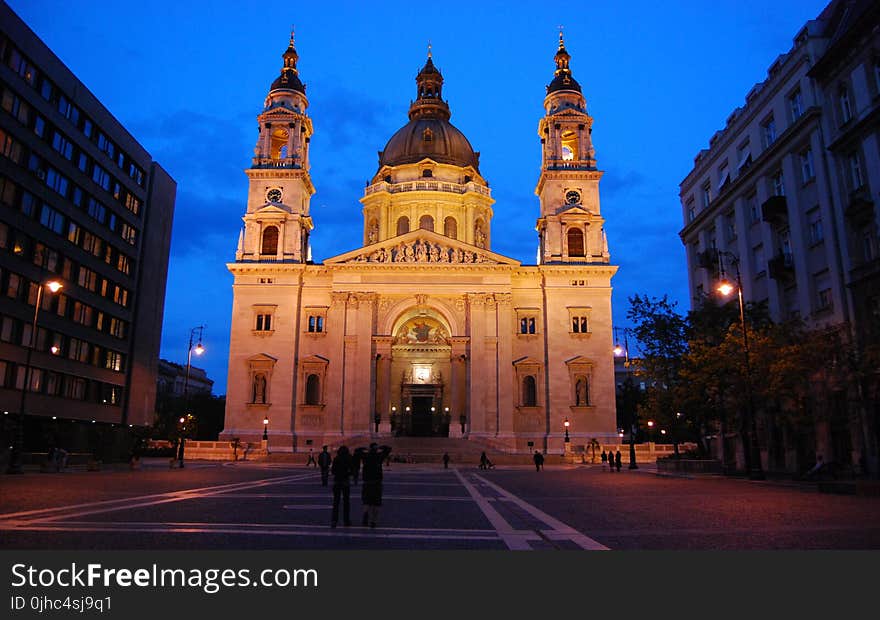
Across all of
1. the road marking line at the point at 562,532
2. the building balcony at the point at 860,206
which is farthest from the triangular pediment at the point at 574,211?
the road marking line at the point at 562,532

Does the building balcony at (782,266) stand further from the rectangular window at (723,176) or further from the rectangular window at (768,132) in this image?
the rectangular window at (723,176)

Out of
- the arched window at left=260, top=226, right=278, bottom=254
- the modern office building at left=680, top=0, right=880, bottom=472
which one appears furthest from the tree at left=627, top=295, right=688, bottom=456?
the arched window at left=260, top=226, right=278, bottom=254

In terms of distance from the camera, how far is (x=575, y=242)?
63.1m

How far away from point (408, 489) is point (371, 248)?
131ft

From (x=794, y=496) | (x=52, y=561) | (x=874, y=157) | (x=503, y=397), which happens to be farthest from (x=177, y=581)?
(x=503, y=397)

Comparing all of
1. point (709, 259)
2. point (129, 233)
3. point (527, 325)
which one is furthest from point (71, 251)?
point (709, 259)

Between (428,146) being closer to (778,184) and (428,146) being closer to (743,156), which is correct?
(743,156)

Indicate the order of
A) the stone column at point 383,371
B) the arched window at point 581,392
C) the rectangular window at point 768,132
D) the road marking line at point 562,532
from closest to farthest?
1. the road marking line at point 562,532
2. the rectangular window at point 768,132
3. the stone column at point 383,371
4. the arched window at point 581,392

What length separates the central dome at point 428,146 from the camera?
7538cm

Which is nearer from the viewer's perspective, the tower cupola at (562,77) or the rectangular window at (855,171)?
the rectangular window at (855,171)

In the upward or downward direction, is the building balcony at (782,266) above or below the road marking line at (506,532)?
above

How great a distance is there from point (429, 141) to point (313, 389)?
108 feet

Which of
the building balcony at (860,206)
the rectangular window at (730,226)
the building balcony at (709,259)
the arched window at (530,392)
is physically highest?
the rectangular window at (730,226)

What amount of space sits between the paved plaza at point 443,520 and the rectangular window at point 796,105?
21.8 metres
